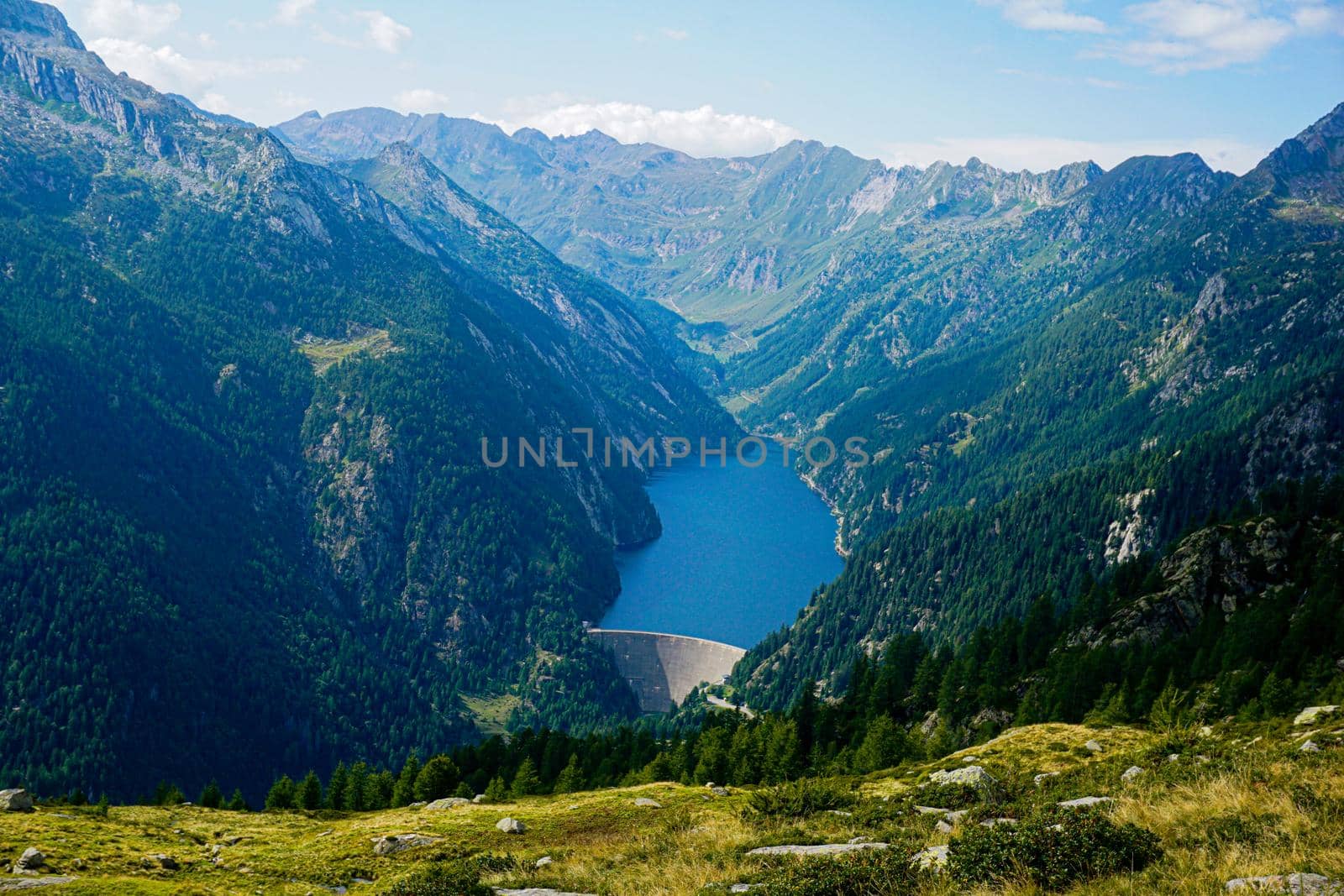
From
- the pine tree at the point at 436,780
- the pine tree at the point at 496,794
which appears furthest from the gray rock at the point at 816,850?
the pine tree at the point at 436,780

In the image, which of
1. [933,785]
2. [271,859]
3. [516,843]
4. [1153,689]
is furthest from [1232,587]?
[271,859]

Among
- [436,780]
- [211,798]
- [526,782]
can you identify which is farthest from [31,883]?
[526,782]

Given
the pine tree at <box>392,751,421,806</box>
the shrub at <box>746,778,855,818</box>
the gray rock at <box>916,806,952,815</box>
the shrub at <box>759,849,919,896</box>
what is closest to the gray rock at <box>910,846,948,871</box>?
the shrub at <box>759,849,919,896</box>

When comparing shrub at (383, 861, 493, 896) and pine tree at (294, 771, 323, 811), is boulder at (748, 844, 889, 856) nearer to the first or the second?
shrub at (383, 861, 493, 896)

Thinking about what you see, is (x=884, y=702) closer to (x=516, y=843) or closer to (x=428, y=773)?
(x=428, y=773)

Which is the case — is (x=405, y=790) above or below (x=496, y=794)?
below

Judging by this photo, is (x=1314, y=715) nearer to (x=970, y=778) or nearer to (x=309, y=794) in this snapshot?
(x=970, y=778)
